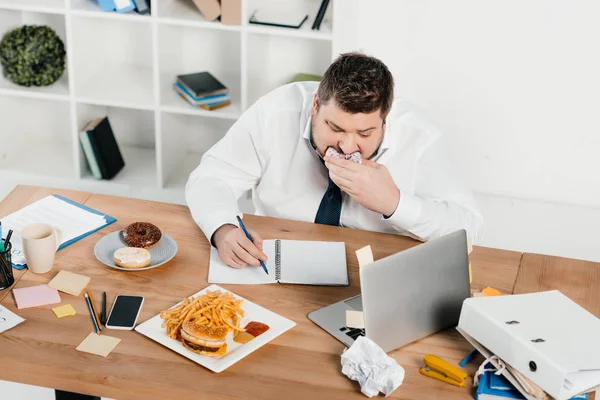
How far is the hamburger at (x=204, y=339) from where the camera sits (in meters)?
1.58

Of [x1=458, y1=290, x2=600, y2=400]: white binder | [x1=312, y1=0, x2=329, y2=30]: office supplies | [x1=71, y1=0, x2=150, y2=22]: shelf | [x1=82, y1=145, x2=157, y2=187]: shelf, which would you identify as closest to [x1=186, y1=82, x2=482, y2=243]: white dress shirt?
[x1=458, y1=290, x2=600, y2=400]: white binder

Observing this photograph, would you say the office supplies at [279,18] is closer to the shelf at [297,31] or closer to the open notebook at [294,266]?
the shelf at [297,31]

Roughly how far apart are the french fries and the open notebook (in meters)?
0.15

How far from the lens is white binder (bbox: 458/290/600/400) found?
1.46m

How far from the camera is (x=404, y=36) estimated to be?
10.2 ft

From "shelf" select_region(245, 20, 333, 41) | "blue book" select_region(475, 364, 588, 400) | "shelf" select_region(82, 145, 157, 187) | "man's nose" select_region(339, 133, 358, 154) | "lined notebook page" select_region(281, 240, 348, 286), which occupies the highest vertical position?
"shelf" select_region(245, 20, 333, 41)

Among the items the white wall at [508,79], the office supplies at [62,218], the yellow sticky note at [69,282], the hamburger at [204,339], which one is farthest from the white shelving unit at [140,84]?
the hamburger at [204,339]

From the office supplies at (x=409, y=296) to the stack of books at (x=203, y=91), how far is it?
5.67 ft

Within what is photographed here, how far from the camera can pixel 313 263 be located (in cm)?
195

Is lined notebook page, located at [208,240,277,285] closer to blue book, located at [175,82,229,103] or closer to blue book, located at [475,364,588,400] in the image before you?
blue book, located at [475,364,588,400]

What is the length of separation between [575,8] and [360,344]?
1897 mm

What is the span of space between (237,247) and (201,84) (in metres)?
1.60

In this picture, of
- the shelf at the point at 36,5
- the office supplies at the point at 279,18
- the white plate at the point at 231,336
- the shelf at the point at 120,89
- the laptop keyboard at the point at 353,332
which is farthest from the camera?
the shelf at the point at 120,89

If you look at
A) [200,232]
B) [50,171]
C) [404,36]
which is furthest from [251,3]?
[200,232]
